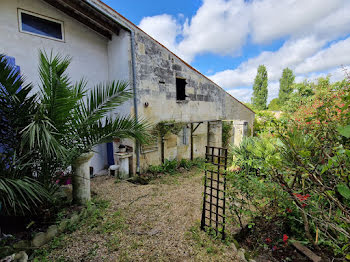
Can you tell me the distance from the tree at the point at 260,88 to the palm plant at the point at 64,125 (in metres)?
25.0

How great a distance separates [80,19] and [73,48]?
101cm

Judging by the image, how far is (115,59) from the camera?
6.09m

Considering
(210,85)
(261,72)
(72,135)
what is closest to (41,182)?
(72,135)

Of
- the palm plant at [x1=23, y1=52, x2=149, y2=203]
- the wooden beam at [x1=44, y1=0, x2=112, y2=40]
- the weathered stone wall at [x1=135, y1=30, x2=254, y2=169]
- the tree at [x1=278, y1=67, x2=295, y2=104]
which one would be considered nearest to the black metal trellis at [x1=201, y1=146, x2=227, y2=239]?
the palm plant at [x1=23, y1=52, x2=149, y2=203]

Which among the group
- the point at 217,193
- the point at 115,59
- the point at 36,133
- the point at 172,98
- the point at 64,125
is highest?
the point at 115,59

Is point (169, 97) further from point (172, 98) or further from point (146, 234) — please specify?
point (146, 234)

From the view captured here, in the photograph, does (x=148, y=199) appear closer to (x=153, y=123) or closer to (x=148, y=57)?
(x=153, y=123)

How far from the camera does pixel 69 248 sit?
2.64 meters

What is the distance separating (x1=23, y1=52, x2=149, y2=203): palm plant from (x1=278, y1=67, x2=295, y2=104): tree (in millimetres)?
26671

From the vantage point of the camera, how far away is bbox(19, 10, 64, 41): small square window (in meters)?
4.74

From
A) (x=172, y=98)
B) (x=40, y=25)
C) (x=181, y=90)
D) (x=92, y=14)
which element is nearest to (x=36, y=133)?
(x=40, y=25)

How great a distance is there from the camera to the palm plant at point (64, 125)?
2393 mm

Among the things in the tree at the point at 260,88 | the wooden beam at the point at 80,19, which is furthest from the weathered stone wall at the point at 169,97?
the tree at the point at 260,88

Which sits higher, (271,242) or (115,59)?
(115,59)
